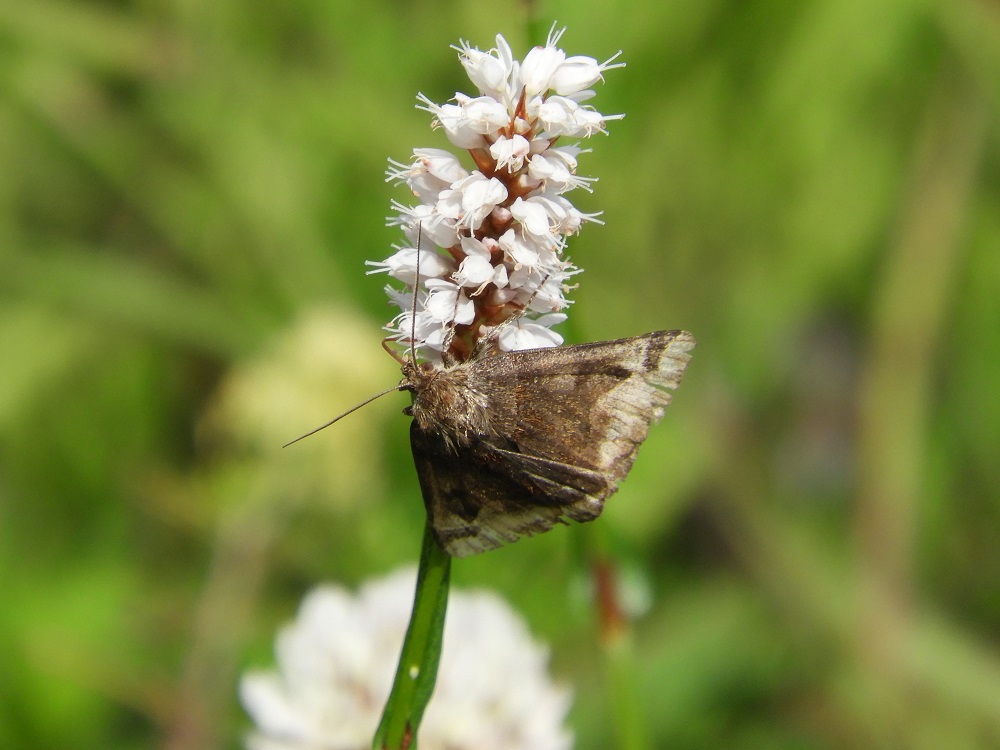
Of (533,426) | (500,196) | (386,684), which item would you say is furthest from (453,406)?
(386,684)

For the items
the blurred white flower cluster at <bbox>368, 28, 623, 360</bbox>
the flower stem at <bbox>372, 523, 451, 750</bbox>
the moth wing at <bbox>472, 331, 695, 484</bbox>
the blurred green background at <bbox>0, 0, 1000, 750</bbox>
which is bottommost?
the flower stem at <bbox>372, 523, 451, 750</bbox>

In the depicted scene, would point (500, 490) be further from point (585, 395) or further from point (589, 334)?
point (589, 334)

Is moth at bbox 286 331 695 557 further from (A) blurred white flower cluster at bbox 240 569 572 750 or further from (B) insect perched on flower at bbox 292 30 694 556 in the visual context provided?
(A) blurred white flower cluster at bbox 240 569 572 750

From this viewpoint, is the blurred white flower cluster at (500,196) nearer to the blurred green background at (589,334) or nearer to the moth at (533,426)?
the moth at (533,426)

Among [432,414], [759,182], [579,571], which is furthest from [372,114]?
[432,414]

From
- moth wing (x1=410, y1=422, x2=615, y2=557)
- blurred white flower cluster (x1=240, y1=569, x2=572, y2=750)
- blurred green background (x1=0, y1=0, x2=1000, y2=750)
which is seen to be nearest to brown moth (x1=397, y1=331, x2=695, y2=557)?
moth wing (x1=410, y1=422, x2=615, y2=557)

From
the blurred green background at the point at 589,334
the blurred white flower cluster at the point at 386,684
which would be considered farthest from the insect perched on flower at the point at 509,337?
the blurred green background at the point at 589,334
